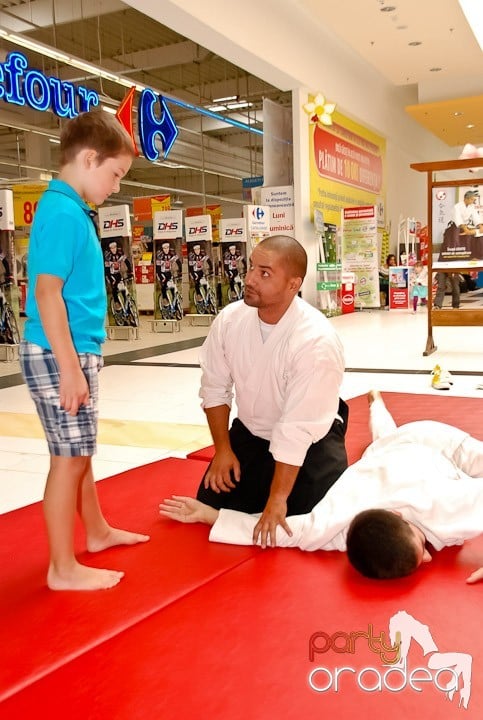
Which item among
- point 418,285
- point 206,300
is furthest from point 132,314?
point 418,285

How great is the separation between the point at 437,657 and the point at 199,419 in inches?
98.9

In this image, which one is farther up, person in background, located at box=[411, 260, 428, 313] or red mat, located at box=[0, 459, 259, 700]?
person in background, located at box=[411, 260, 428, 313]

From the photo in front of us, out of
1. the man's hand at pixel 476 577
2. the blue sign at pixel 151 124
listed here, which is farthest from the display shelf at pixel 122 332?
the man's hand at pixel 476 577

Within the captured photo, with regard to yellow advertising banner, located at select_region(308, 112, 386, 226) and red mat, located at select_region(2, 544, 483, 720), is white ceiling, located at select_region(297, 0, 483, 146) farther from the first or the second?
red mat, located at select_region(2, 544, 483, 720)

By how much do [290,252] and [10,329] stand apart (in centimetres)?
593

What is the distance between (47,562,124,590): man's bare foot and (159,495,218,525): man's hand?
40 centimetres

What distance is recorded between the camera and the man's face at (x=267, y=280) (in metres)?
1.95

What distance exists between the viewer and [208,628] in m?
1.48

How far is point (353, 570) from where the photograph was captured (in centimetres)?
175

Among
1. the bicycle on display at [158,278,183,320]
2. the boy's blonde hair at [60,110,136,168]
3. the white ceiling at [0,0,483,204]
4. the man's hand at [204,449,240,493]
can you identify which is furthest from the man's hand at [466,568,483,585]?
the white ceiling at [0,0,483,204]

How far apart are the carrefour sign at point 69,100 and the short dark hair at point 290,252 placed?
5784 mm

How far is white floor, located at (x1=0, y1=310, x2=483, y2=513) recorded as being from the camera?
3.00 meters

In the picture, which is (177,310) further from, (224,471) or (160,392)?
(224,471)

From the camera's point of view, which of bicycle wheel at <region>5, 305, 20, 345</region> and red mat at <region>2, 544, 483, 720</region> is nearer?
red mat at <region>2, 544, 483, 720</region>
